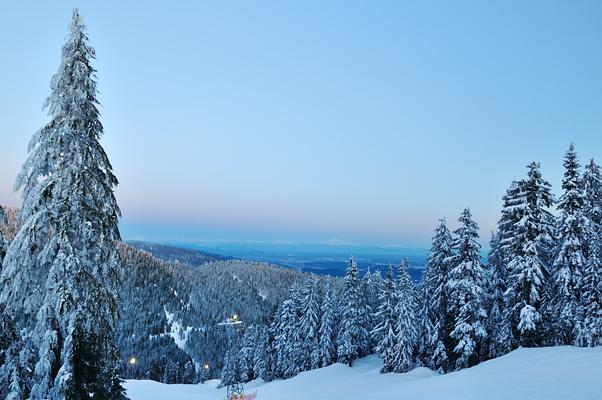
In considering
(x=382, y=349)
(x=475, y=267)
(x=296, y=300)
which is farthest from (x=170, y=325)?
(x=475, y=267)

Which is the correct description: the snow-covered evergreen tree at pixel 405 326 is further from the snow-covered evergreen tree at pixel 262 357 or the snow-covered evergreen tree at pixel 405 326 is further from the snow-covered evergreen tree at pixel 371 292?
the snow-covered evergreen tree at pixel 262 357

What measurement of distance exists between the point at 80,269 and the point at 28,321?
406 cm

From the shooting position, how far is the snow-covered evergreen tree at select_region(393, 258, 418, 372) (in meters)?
40.1

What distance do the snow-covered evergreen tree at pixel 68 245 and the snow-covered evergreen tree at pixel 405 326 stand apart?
3242 cm

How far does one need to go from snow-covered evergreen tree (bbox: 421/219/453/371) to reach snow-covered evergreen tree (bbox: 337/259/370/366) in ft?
32.2

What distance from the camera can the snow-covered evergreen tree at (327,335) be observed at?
165 feet

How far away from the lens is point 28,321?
13742mm

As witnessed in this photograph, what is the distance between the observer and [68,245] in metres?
11.6

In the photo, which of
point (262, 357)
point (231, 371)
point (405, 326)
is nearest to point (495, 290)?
point (405, 326)

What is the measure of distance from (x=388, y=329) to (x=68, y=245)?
35.9 meters

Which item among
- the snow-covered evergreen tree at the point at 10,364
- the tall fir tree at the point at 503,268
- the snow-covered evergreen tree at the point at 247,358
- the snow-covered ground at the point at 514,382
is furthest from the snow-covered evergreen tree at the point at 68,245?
the snow-covered evergreen tree at the point at 247,358

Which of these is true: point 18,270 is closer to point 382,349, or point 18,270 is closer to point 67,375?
point 67,375

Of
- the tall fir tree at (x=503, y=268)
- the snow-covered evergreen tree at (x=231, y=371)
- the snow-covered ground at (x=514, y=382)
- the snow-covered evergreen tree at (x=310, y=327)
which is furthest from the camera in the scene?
the snow-covered evergreen tree at (x=231, y=371)

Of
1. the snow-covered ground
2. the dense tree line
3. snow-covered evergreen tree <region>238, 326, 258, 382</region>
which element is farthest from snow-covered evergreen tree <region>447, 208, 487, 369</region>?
snow-covered evergreen tree <region>238, 326, 258, 382</region>
